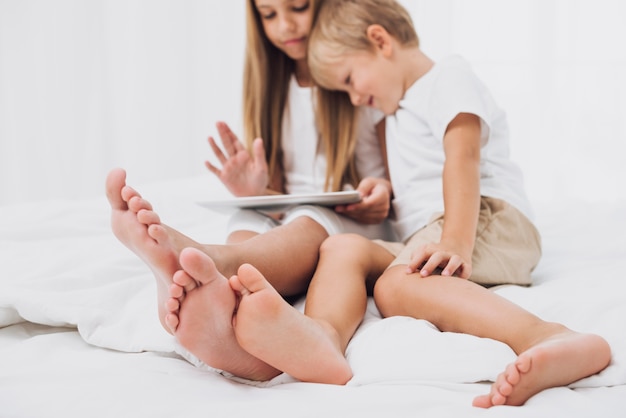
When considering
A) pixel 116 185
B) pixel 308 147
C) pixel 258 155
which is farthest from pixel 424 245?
pixel 308 147

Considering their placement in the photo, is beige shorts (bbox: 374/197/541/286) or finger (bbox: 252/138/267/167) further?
finger (bbox: 252/138/267/167)

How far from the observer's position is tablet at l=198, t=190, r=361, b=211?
1.14m

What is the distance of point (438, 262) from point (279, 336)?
30 centimetres

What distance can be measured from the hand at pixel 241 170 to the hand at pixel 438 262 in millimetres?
508

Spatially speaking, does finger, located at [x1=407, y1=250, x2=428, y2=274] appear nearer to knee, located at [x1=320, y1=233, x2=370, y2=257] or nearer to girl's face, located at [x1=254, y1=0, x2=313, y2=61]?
knee, located at [x1=320, y1=233, x2=370, y2=257]

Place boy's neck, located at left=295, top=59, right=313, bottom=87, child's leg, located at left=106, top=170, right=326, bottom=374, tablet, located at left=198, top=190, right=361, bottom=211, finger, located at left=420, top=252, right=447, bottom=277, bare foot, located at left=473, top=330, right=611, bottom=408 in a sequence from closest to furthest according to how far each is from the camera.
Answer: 1. bare foot, located at left=473, top=330, right=611, bottom=408
2. child's leg, located at left=106, top=170, right=326, bottom=374
3. finger, located at left=420, top=252, right=447, bottom=277
4. tablet, located at left=198, top=190, right=361, bottom=211
5. boy's neck, located at left=295, top=59, right=313, bottom=87

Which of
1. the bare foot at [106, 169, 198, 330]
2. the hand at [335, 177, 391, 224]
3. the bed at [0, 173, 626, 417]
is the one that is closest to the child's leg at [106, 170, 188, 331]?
the bare foot at [106, 169, 198, 330]

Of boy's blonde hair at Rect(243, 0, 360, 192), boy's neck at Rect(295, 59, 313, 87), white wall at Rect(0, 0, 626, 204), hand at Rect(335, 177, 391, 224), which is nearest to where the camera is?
hand at Rect(335, 177, 391, 224)

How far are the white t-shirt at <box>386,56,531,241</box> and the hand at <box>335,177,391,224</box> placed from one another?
0.04m

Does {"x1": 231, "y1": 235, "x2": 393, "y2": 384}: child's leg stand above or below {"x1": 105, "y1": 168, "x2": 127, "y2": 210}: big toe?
below

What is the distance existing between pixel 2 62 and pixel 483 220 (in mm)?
2294

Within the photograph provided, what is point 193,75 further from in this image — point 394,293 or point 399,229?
point 394,293

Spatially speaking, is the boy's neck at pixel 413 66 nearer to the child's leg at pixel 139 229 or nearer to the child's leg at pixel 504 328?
the child's leg at pixel 504 328

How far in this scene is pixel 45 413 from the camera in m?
0.66
